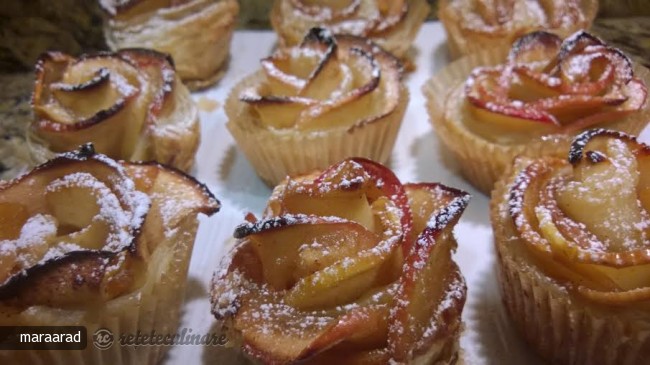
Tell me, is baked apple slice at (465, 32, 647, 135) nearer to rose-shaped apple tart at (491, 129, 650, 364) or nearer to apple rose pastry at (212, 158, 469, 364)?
rose-shaped apple tart at (491, 129, 650, 364)

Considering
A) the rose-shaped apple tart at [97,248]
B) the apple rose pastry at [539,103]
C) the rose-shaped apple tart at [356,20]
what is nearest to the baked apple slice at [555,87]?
the apple rose pastry at [539,103]

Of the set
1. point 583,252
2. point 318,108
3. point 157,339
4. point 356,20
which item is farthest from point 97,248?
point 356,20

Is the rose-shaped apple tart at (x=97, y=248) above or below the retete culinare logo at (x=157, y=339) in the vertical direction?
above

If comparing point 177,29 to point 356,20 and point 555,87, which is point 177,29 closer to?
point 356,20

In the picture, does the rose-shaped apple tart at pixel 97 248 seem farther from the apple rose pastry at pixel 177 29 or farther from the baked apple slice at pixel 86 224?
the apple rose pastry at pixel 177 29

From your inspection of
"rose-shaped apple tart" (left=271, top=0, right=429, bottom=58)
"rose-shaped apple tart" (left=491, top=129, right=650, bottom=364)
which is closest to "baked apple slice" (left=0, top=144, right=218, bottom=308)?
"rose-shaped apple tart" (left=491, top=129, right=650, bottom=364)

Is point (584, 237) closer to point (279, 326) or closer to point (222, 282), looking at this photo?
point (279, 326)
